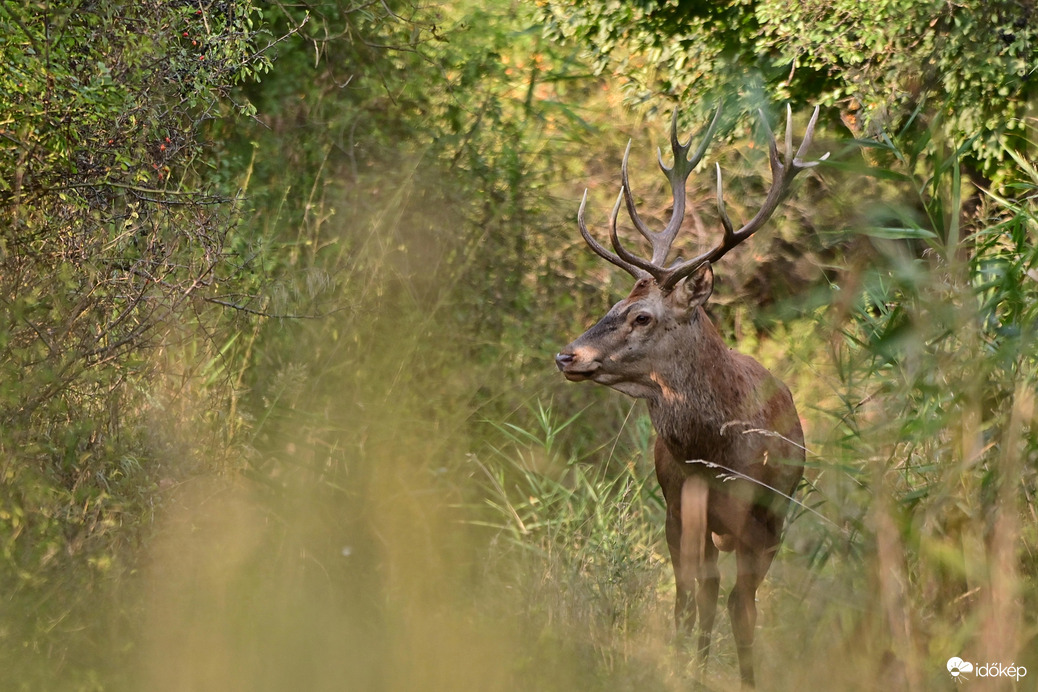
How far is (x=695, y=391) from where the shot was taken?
16.9 ft

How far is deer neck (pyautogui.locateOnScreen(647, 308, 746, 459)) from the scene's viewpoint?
16.6 feet

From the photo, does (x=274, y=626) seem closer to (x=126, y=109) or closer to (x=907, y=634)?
(x=126, y=109)

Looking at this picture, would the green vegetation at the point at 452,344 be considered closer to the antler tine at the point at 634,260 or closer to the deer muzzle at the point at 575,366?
the antler tine at the point at 634,260

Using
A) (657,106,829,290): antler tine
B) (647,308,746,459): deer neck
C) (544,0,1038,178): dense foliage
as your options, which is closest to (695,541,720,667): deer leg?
(647,308,746,459): deer neck

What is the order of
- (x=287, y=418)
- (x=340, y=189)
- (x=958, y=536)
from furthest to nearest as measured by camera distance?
(x=340, y=189), (x=287, y=418), (x=958, y=536)

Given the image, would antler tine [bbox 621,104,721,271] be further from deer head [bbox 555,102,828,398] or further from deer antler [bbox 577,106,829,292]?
deer head [bbox 555,102,828,398]

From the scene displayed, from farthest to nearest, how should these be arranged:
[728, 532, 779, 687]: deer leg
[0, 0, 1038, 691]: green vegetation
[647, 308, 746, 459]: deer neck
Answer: [647, 308, 746, 459]: deer neck, [728, 532, 779, 687]: deer leg, [0, 0, 1038, 691]: green vegetation

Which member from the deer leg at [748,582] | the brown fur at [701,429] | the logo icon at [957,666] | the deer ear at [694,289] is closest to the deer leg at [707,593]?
the brown fur at [701,429]

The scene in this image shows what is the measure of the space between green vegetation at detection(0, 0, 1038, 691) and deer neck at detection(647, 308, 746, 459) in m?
0.27

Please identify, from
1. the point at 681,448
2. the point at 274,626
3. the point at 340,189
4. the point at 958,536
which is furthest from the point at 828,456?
the point at 340,189

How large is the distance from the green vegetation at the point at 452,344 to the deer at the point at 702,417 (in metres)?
A: 0.17

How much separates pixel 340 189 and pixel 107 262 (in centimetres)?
300

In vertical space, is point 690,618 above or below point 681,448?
below

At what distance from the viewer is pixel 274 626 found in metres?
4.61
